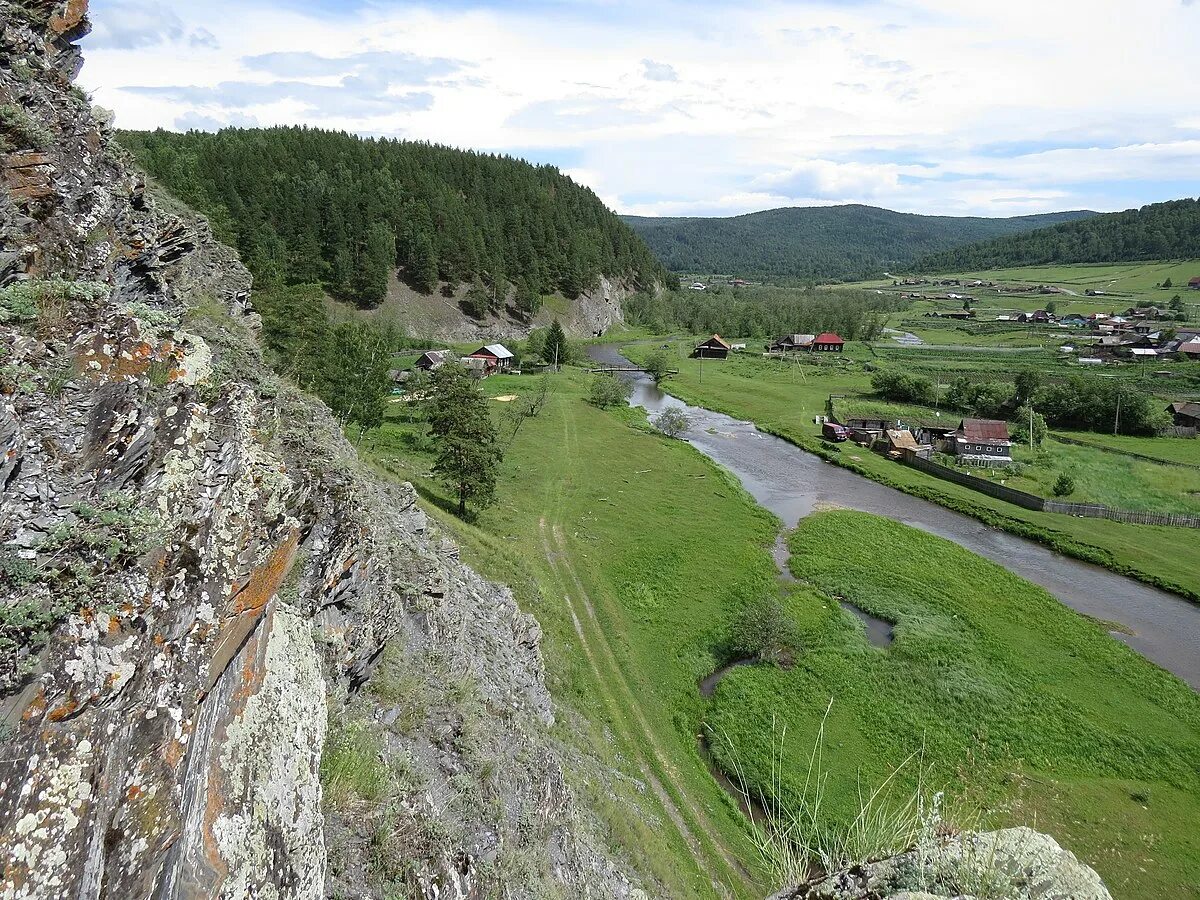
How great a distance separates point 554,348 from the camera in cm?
9875

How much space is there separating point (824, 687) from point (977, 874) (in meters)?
24.4

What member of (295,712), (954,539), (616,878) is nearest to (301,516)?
(295,712)

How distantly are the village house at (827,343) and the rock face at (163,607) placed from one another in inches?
4887

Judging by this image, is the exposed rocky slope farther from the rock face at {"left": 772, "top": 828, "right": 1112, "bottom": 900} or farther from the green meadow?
the rock face at {"left": 772, "top": 828, "right": 1112, "bottom": 900}

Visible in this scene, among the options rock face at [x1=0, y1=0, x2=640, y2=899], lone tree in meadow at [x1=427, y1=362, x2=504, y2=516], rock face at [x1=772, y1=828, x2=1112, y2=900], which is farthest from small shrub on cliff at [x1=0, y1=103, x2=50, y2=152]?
lone tree in meadow at [x1=427, y1=362, x2=504, y2=516]

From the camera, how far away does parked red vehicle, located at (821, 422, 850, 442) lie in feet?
219

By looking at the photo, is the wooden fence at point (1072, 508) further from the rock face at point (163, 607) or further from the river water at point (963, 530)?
the rock face at point (163, 607)

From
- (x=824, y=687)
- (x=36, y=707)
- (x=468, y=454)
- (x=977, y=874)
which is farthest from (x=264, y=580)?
(x=468, y=454)

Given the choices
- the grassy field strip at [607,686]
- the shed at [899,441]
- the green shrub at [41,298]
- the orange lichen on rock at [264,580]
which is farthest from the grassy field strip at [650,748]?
the shed at [899,441]

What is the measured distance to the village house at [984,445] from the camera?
188 ft

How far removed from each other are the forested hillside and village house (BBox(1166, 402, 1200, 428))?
9622cm

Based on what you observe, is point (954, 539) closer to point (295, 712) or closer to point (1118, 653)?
point (1118, 653)

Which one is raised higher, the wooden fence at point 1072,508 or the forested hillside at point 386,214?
the forested hillside at point 386,214

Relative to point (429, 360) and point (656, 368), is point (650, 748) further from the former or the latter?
point (656, 368)
